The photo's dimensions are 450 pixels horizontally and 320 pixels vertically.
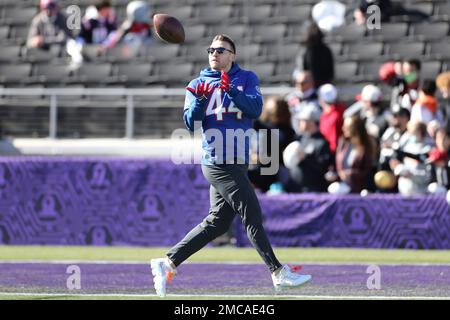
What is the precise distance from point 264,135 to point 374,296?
629 cm

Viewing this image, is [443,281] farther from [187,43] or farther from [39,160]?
[187,43]

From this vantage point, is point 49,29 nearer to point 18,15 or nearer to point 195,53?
point 18,15

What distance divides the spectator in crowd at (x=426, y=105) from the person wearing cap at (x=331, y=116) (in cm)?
101

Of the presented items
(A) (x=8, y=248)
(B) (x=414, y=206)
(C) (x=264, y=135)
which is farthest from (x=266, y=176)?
(A) (x=8, y=248)

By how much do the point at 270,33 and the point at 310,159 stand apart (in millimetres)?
5543

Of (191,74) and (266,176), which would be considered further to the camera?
(191,74)

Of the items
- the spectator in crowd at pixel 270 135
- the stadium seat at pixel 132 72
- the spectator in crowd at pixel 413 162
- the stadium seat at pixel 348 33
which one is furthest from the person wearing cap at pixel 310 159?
the stadium seat at pixel 132 72

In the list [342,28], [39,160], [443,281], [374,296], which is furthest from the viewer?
[342,28]

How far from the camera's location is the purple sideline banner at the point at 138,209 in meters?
15.9

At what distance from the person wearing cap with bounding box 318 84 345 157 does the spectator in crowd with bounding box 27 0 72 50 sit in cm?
656

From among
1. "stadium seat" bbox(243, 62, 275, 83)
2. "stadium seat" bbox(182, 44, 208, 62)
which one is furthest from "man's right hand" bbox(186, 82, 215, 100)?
"stadium seat" bbox(182, 44, 208, 62)

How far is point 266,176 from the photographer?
54.7ft

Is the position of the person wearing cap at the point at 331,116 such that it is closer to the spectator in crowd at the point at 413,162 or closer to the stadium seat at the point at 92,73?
the spectator in crowd at the point at 413,162

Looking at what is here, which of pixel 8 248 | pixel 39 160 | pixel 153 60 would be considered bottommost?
pixel 8 248
